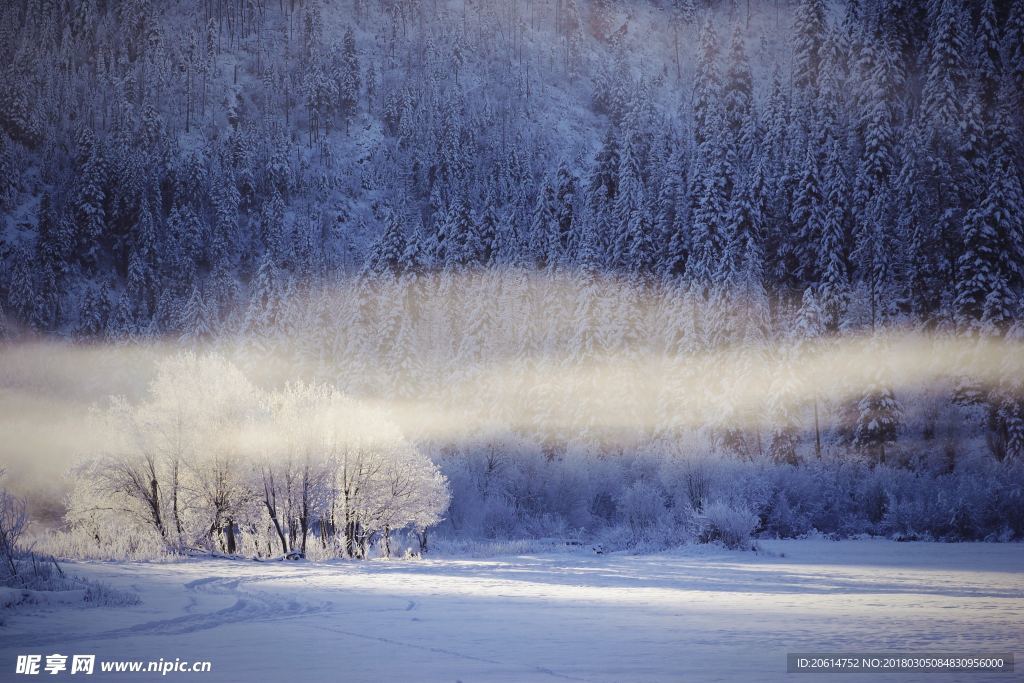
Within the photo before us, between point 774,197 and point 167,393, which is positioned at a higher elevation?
point 774,197

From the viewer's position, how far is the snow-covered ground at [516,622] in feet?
23.6

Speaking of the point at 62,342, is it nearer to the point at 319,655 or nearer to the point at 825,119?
the point at 825,119

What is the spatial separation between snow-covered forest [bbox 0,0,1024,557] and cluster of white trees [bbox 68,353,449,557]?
0.13 m

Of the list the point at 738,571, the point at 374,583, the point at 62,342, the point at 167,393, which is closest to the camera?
the point at 374,583

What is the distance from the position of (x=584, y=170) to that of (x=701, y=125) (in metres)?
62.5

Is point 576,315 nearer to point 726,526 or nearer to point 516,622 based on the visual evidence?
point 726,526

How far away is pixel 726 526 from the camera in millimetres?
27469

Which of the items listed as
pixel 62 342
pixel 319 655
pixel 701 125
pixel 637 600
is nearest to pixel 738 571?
pixel 637 600

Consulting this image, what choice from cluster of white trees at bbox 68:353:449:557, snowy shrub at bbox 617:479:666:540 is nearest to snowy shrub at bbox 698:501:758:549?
snowy shrub at bbox 617:479:666:540

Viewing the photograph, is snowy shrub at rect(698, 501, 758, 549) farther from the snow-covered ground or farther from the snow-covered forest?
the snow-covered ground

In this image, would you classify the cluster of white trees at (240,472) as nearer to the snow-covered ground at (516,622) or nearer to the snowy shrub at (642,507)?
the snow-covered ground at (516,622)

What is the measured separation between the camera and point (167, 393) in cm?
2992

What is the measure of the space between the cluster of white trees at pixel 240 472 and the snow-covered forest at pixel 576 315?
0.13 metres

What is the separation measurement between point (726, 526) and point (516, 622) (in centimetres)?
1959
